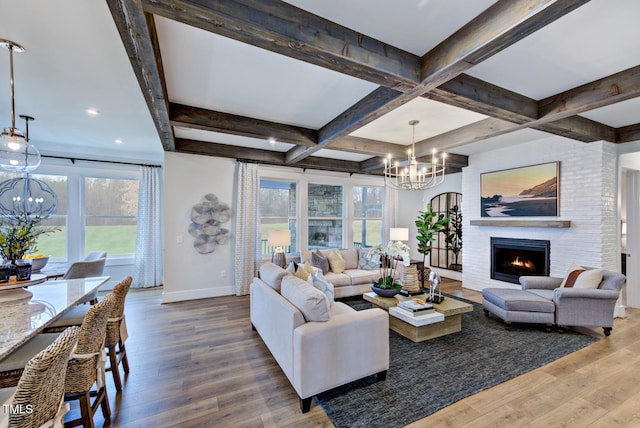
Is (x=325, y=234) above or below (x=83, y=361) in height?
above

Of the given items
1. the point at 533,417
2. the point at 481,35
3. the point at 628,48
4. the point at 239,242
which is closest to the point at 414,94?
the point at 481,35

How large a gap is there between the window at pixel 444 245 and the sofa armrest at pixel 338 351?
5027mm

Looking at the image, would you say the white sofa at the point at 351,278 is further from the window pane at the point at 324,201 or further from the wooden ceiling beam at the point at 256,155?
the wooden ceiling beam at the point at 256,155

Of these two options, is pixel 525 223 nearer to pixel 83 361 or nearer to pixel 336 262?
pixel 336 262

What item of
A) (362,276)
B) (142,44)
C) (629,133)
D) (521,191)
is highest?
(629,133)

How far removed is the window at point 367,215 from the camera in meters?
6.85

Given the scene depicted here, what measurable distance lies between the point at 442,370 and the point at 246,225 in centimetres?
393

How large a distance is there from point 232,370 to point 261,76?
2852 mm

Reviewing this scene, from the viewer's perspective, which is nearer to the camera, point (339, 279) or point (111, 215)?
point (339, 279)

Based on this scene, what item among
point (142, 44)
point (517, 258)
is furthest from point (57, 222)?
point (517, 258)

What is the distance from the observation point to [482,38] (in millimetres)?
1663

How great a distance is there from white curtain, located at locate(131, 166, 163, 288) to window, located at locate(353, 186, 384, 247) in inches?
177

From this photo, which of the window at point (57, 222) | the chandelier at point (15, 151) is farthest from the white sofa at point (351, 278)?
the window at point (57, 222)

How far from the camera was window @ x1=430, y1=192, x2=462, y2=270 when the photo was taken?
6613 mm
